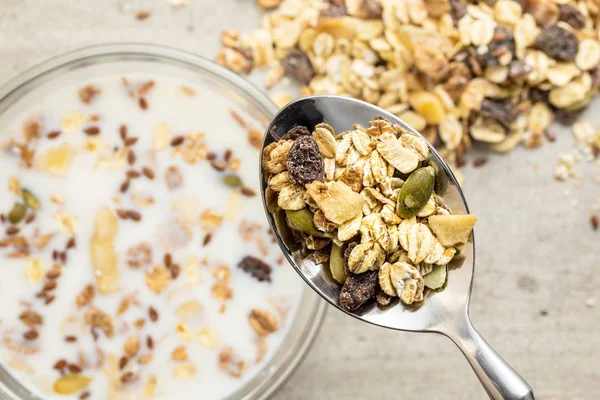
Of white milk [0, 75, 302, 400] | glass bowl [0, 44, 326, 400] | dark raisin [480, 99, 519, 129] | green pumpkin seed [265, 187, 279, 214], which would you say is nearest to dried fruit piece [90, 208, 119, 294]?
white milk [0, 75, 302, 400]

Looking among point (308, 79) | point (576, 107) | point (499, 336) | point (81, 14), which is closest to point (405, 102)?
point (308, 79)

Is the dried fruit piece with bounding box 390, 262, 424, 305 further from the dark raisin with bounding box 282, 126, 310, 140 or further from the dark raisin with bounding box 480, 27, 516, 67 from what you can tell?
the dark raisin with bounding box 480, 27, 516, 67

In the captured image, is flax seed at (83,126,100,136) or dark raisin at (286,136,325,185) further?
flax seed at (83,126,100,136)

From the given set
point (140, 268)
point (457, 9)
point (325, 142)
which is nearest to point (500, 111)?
point (457, 9)

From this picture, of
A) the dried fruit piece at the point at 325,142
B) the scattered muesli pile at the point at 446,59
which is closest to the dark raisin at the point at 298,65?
the scattered muesli pile at the point at 446,59

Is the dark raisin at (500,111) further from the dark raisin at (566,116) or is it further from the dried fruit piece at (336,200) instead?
the dried fruit piece at (336,200)
